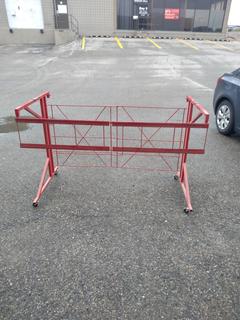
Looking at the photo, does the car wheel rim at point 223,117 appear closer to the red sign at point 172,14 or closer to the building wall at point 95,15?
the building wall at point 95,15

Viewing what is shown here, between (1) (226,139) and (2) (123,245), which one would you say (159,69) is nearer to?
(1) (226,139)

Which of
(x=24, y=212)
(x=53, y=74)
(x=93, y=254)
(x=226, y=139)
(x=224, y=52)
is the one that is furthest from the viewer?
(x=224, y=52)

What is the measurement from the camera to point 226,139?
218 inches

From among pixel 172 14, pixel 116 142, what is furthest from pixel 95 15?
pixel 116 142

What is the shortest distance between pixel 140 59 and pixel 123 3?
11.8 meters

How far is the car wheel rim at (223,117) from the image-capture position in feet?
18.1

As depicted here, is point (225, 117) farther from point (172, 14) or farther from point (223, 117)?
point (172, 14)

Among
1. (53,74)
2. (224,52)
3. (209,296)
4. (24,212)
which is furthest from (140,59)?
(209,296)

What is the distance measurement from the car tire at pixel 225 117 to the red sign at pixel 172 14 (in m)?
23.0

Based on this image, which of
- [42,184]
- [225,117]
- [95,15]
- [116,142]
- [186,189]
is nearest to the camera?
[186,189]

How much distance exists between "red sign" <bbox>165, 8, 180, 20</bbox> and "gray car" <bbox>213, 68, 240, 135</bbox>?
895 inches

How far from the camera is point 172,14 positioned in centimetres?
2492

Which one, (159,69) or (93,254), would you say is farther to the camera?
(159,69)

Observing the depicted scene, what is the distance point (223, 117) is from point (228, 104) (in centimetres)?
31
